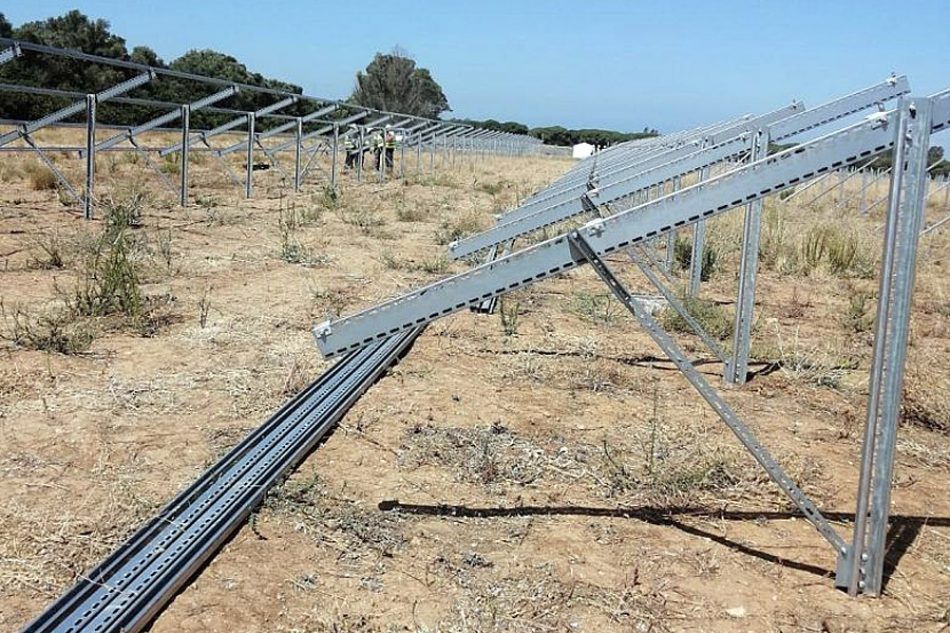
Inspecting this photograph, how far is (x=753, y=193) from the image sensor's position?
2713 mm

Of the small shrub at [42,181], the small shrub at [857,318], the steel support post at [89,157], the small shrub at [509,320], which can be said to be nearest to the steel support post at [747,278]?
the small shrub at [509,320]

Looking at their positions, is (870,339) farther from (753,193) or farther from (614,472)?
(753,193)

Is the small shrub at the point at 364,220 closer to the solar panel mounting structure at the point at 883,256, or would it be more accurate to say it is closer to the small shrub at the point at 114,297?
the small shrub at the point at 114,297

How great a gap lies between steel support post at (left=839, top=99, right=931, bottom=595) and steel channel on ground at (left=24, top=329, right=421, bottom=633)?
211cm

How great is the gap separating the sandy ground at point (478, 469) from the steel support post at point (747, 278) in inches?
5.7

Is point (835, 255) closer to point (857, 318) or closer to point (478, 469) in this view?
point (857, 318)

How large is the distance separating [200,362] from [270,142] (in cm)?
2815

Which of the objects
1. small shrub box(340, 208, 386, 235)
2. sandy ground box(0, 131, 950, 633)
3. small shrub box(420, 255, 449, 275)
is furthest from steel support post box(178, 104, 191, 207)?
sandy ground box(0, 131, 950, 633)

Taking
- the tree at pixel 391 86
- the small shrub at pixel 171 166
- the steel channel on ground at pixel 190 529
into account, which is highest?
the tree at pixel 391 86

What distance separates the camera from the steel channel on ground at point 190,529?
2611 mm

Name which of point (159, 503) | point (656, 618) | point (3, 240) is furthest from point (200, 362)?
point (3, 240)

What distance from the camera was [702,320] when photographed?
270 inches

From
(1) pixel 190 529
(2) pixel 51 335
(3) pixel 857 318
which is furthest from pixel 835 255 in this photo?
(1) pixel 190 529

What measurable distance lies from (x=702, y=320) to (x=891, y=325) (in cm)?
411
